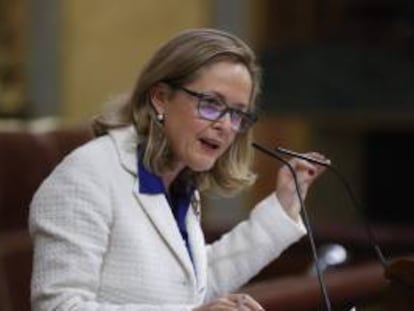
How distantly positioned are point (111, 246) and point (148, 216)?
0.09 m

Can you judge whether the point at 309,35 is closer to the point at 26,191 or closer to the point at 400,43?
the point at 400,43

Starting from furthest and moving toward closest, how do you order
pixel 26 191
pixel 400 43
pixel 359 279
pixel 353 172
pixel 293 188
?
pixel 353 172
pixel 400 43
pixel 26 191
pixel 359 279
pixel 293 188

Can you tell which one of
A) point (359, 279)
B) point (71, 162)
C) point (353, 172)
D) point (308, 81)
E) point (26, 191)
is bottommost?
point (353, 172)

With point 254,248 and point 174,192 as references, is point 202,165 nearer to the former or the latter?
point 174,192

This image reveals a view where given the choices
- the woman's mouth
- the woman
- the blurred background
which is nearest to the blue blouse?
the woman

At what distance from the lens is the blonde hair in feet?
7.00

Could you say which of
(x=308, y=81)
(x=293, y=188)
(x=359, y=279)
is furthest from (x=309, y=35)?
(x=293, y=188)

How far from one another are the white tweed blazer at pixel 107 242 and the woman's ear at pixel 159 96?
7cm

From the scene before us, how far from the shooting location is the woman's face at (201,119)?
212cm

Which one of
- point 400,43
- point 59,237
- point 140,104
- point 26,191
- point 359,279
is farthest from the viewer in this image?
point 400,43

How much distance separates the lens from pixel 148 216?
2.14 metres

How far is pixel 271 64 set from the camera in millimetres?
7727

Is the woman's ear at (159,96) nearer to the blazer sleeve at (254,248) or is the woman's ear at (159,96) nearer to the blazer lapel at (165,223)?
the blazer lapel at (165,223)

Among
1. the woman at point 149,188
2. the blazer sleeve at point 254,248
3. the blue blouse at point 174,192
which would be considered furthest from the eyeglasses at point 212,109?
the blazer sleeve at point 254,248
